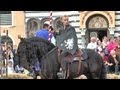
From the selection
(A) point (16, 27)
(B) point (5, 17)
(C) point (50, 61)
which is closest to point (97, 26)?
(C) point (50, 61)

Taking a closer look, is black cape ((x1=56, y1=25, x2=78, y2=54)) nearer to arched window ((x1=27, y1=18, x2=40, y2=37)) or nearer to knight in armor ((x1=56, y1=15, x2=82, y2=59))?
knight in armor ((x1=56, y1=15, x2=82, y2=59))

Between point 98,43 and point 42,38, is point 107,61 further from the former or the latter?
point 42,38

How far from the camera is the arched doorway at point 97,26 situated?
4.68m

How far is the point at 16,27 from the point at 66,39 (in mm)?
750

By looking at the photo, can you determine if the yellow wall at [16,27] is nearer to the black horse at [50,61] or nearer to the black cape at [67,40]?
the black horse at [50,61]

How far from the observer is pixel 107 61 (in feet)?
15.3

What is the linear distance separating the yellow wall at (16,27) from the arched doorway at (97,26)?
92cm

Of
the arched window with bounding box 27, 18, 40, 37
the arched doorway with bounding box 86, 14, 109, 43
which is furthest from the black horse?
the arched doorway with bounding box 86, 14, 109, 43

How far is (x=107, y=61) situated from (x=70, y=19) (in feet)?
2.49

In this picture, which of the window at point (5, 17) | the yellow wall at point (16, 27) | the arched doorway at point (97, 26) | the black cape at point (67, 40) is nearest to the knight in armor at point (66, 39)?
the black cape at point (67, 40)

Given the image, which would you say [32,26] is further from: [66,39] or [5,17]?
[66,39]

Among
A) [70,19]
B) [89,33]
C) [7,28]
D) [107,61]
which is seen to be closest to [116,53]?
[107,61]

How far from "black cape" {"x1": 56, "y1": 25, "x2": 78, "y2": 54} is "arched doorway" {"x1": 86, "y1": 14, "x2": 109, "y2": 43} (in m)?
0.23
